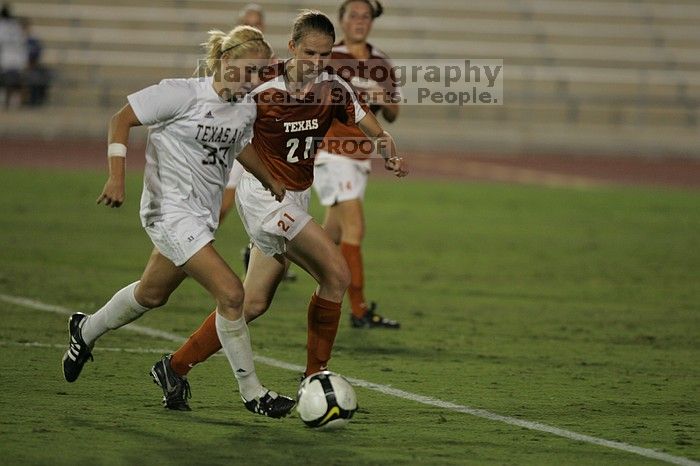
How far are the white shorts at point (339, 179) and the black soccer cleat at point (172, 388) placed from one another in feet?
10.5

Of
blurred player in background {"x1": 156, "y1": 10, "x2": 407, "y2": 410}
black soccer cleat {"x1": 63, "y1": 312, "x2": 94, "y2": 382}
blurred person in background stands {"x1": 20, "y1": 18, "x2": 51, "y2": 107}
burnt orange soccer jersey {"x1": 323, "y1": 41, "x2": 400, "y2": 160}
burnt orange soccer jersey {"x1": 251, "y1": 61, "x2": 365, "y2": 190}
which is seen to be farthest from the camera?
blurred person in background stands {"x1": 20, "y1": 18, "x2": 51, "y2": 107}

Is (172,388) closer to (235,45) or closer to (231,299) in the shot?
(231,299)

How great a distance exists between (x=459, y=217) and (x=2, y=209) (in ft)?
19.2

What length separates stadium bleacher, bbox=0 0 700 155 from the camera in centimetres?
2570

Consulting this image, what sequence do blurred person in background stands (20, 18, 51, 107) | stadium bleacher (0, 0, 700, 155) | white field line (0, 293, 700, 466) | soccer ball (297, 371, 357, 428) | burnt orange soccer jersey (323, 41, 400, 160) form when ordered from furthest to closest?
1. stadium bleacher (0, 0, 700, 155)
2. blurred person in background stands (20, 18, 51, 107)
3. burnt orange soccer jersey (323, 41, 400, 160)
4. soccer ball (297, 371, 357, 428)
5. white field line (0, 293, 700, 466)

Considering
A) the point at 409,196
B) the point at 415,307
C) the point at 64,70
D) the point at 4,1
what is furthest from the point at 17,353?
the point at 4,1

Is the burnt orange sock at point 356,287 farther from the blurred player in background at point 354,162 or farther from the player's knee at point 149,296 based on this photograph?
the player's knee at point 149,296

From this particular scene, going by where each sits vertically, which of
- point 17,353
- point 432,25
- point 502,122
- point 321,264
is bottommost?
point 17,353

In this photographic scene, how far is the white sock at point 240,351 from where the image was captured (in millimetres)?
5898

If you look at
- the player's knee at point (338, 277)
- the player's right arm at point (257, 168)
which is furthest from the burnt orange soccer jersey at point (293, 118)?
the player's knee at point (338, 277)

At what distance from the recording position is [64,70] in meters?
25.9

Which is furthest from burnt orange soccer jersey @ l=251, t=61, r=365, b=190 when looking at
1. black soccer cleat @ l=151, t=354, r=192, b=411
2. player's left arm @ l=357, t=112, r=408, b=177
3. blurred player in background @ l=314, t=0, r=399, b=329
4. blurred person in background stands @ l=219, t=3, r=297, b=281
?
blurred person in background stands @ l=219, t=3, r=297, b=281

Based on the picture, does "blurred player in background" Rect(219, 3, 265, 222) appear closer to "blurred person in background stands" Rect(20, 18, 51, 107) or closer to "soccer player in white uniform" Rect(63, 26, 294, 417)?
"soccer player in white uniform" Rect(63, 26, 294, 417)

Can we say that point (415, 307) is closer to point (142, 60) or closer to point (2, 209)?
point (2, 209)
